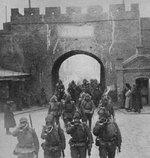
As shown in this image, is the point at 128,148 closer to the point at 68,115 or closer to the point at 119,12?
the point at 68,115

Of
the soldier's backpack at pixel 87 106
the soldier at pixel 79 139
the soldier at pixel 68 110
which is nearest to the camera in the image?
the soldier at pixel 79 139

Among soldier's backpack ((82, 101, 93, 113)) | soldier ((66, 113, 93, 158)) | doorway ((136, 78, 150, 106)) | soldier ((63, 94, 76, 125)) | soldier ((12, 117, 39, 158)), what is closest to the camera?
soldier ((12, 117, 39, 158))

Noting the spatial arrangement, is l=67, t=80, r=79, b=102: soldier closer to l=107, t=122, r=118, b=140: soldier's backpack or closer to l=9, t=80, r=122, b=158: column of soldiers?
l=9, t=80, r=122, b=158: column of soldiers

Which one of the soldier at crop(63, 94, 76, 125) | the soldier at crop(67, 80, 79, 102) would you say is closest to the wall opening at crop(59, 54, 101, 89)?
the soldier at crop(67, 80, 79, 102)

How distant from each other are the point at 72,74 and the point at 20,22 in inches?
1388

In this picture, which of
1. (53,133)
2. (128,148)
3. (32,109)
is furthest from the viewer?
(32,109)

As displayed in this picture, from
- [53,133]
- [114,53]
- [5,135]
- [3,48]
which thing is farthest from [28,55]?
[53,133]

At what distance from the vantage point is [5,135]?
14.9 metres

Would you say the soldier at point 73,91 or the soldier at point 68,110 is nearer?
the soldier at point 68,110

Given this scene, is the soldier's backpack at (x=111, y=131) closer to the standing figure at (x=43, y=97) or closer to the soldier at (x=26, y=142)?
the soldier at (x=26, y=142)

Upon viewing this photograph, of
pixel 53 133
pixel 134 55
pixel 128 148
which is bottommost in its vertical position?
pixel 128 148

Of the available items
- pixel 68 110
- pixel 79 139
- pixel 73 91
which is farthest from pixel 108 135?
pixel 73 91

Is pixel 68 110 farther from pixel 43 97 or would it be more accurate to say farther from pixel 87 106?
pixel 43 97

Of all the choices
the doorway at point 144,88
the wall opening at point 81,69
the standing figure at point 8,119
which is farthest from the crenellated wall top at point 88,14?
the wall opening at point 81,69
